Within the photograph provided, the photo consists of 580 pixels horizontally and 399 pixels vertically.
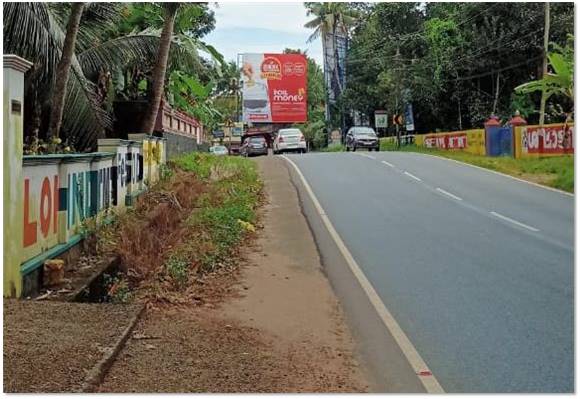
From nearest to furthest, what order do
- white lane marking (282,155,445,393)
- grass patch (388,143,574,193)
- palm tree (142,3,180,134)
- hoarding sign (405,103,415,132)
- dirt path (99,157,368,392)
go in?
1. dirt path (99,157,368,392)
2. white lane marking (282,155,445,393)
3. palm tree (142,3,180,134)
4. grass patch (388,143,574,193)
5. hoarding sign (405,103,415,132)

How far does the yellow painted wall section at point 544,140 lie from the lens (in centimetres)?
2425

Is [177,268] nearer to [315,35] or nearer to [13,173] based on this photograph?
[13,173]

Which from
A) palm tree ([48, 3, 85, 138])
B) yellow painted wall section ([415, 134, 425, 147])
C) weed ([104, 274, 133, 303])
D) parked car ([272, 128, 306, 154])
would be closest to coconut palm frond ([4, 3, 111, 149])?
palm tree ([48, 3, 85, 138])

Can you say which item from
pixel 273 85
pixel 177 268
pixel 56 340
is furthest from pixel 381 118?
pixel 56 340

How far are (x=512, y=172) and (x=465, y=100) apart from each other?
16.3 m

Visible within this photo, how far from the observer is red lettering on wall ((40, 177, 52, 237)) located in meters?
7.44

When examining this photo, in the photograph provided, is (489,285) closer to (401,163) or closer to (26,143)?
(26,143)

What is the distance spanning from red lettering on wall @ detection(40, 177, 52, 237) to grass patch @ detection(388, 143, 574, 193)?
1465 cm

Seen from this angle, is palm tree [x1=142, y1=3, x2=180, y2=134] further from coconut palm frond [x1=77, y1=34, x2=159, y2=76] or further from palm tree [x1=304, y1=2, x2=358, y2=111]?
palm tree [x1=304, y1=2, x2=358, y2=111]

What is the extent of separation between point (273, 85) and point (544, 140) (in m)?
27.5

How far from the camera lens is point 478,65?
117 ft

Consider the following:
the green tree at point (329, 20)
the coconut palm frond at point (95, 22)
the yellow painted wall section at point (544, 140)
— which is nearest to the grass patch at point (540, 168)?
the yellow painted wall section at point (544, 140)

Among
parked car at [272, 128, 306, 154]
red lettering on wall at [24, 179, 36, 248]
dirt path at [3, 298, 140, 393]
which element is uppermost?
parked car at [272, 128, 306, 154]

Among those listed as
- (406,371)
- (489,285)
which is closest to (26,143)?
(489,285)
